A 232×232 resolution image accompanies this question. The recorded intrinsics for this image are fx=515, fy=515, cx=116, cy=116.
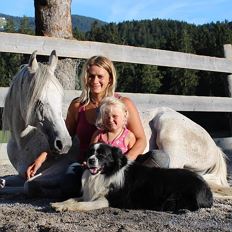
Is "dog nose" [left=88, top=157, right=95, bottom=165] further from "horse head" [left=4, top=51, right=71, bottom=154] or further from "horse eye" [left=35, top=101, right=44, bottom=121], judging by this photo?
"horse eye" [left=35, top=101, right=44, bottom=121]

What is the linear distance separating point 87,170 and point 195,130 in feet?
4.37

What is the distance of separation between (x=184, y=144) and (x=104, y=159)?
1.17 m

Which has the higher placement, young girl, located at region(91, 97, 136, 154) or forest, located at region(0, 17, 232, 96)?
forest, located at region(0, 17, 232, 96)

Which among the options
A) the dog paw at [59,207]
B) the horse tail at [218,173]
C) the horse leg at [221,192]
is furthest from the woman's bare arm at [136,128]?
the horse tail at [218,173]

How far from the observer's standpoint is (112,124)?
328cm

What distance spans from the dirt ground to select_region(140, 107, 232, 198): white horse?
813 mm

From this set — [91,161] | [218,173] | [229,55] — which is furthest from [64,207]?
[229,55]

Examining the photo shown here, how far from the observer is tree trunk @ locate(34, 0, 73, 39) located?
19.8 ft

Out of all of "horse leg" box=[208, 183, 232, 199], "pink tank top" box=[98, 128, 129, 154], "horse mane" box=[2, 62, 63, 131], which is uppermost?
"horse mane" box=[2, 62, 63, 131]

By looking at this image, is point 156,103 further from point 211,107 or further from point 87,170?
point 87,170

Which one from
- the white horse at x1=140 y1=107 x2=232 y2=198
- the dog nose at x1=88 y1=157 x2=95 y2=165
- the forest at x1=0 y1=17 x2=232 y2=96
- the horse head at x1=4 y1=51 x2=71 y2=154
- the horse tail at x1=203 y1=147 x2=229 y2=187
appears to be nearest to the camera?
the dog nose at x1=88 y1=157 x2=95 y2=165

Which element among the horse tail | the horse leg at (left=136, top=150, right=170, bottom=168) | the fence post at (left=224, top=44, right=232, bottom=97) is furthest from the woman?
the fence post at (left=224, top=44, right=232, bottom=97)

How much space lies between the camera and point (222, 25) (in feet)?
65.0

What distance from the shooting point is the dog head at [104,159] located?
2.89m
